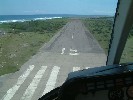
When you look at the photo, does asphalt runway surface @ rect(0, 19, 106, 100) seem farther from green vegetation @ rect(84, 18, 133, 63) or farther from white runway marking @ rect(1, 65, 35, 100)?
green vegetation @ rect(84, 18, 133, 63)

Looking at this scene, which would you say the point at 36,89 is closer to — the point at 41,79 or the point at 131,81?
the point at 41,79

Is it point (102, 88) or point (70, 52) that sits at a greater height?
point (102, 88)

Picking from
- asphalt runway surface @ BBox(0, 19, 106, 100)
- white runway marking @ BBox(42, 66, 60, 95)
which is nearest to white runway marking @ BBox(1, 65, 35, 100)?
asphalt runway surface @ BBox(0, 19, 106, 100)

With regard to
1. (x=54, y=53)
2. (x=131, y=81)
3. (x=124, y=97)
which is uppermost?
(x=131, y=81)

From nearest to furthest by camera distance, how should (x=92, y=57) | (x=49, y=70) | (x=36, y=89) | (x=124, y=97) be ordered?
(x=124, y=97)
(x=36, y=89)
(x=49, y=70)
(x=92, y=57)

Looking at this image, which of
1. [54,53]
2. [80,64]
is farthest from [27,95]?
[54,53]

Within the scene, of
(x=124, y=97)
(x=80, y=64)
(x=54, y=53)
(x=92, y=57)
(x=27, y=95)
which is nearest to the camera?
(x=124, y=97)

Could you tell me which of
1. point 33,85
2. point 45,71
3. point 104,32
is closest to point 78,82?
point 33,85

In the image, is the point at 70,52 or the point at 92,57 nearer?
the point at 92,57
